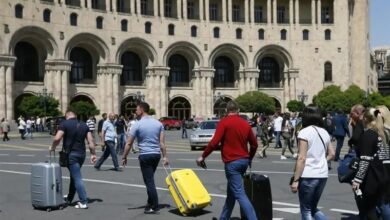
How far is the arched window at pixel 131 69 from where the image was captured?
2633 inches

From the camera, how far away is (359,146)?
742 cm

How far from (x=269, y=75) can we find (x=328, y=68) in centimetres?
789

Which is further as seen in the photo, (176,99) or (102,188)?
(176,99)

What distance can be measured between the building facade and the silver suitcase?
46.2 meters

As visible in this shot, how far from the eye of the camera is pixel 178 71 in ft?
232

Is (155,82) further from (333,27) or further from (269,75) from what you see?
(333,27)

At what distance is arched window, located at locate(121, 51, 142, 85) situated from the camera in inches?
2633

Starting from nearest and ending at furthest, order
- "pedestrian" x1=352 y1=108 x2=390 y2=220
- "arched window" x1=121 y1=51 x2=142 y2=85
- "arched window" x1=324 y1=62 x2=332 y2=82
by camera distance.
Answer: "pedestrian" x1=352 y1=108 x2=390 y2=220
"arched window" x1=121 y1=51 x2=142 y2=85
"arched window" x1=324 y1=62 x2=332 y2=82

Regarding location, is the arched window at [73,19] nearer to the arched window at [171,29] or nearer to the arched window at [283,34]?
the arched window at [171,29]

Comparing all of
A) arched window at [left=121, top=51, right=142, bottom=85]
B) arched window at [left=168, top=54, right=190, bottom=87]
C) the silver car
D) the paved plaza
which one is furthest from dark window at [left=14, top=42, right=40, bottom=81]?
the paved plaza

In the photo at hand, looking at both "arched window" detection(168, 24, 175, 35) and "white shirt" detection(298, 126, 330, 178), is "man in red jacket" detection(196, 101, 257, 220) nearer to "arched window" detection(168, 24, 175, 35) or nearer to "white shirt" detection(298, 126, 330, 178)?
"white shirt" detection(298, 126, 330, 178)

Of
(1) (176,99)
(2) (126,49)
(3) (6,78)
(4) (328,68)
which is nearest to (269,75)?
(4) (328,68)

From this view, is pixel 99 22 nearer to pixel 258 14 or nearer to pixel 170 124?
pixel 170 124

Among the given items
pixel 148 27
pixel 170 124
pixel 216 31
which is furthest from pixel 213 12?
pixel 170 124
